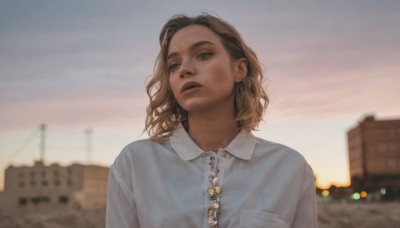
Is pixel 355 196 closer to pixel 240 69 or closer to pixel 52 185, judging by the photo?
pixel 52 185

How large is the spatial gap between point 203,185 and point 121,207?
1.10 ft

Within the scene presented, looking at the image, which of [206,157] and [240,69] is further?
[240,69]

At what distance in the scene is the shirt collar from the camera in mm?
2215

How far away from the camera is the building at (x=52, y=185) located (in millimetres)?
59406

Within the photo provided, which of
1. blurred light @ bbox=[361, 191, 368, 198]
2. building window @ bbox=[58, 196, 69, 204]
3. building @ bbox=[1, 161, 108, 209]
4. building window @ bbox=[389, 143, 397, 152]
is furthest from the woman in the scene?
building window @ bbox=[58, 196, 69, 204]

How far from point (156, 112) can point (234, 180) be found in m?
0.53

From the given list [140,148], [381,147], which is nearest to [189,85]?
[140,148]

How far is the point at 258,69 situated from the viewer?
8.30ft

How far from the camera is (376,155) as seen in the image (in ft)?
192

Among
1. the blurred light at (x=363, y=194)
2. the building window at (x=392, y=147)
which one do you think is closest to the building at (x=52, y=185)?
Result: the blurred light at (x=363, y=194)

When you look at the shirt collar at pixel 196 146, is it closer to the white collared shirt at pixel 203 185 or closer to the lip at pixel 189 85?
the white collared shirt at pixel 203 185

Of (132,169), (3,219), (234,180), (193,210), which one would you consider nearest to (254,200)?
(234,180)

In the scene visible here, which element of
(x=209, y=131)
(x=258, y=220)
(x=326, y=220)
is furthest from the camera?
(x=326, y=220)

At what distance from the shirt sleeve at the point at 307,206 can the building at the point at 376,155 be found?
180 feet
